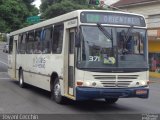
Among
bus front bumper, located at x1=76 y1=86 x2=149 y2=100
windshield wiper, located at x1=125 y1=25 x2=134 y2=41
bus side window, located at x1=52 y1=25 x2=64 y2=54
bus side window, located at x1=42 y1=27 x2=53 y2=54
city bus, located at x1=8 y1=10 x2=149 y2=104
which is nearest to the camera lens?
bus front bumper, located at x1=76 y1=86 x2=149 y2=100

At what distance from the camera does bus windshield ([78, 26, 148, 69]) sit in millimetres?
12391

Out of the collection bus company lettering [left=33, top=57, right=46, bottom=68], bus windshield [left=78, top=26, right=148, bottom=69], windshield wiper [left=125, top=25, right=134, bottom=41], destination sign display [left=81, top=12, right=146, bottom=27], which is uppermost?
destination sign display [left=81, top=12, right=146, bottom=27]

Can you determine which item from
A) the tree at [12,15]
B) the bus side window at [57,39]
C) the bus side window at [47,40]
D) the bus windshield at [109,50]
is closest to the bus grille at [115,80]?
the bus windshield at [109,50]

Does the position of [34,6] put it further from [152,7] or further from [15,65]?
[15,65]

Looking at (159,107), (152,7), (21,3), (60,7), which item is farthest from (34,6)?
(159,107)

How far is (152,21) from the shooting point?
40.1 m

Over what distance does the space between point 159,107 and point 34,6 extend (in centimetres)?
2862

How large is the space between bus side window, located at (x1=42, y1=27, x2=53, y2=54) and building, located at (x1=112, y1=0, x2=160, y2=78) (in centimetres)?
2127

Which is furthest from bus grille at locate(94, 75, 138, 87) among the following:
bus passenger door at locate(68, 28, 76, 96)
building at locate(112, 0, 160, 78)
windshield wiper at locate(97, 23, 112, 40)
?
building at locate(112, 0, 160, 78)

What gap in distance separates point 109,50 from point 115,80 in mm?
891

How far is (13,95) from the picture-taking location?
658 inches

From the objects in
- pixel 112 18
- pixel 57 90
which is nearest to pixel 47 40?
pixel 57 90

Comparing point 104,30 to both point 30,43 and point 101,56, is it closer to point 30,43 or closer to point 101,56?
point 101,56

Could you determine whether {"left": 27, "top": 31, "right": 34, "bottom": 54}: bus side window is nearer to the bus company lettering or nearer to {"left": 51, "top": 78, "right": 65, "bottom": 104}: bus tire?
the bus company lettering
